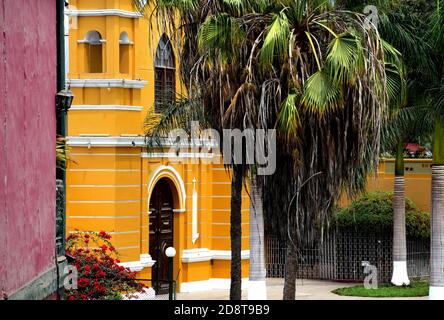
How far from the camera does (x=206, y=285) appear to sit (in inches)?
1105

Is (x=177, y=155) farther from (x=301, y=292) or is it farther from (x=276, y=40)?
(x=276, y=40)

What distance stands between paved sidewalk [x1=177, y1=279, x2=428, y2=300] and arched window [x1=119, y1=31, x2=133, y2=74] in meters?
5.24

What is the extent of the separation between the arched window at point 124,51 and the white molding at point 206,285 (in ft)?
17.7

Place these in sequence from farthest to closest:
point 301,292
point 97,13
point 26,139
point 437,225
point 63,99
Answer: point 301,292, point 437,225, point 97,13, point 63,99, point 26,139

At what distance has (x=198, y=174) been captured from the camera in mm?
28062

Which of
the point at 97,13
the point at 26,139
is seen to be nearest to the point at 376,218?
the point at 97,13

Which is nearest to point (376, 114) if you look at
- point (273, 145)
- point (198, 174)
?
point (273, 145)

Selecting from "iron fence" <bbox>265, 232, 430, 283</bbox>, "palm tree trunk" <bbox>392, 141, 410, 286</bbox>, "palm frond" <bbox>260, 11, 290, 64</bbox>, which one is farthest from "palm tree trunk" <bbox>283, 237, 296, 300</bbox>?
"iron fence" <bbox>265, 232, 430, 283</bbox>

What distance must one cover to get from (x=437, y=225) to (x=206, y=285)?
5832 mm

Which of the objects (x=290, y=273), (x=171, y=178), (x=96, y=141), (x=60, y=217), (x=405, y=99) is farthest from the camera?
(x=171, y=178)

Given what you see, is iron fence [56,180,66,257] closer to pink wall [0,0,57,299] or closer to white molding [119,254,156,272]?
pink wall [0,0,57,299]

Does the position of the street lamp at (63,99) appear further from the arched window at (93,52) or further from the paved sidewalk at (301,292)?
the paved sidewalk at (301,292)

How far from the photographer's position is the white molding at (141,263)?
24.8m

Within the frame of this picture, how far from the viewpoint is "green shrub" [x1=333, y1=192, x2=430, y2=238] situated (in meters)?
30.6
